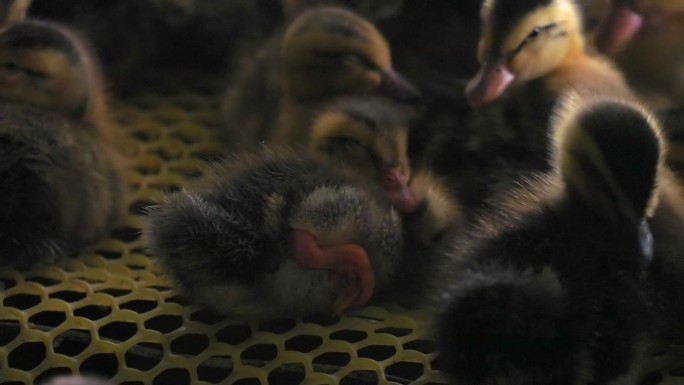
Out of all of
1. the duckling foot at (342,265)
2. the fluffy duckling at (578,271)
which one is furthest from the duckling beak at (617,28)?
the duckling foot at (342,265)

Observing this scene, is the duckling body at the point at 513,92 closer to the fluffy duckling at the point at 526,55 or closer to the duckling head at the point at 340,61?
the fluffy duckling at the point at 526,55

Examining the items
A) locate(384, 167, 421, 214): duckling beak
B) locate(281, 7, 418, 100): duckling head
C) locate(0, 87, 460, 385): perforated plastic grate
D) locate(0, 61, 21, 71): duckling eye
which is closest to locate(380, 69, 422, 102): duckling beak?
locate(281, 7, 418, 100): duckling head

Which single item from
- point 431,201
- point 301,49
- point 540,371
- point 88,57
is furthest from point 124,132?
point 540,371

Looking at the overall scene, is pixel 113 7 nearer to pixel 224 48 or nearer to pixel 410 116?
pixel 224 48

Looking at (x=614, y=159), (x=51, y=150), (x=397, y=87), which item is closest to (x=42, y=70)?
(x=51, y=150)

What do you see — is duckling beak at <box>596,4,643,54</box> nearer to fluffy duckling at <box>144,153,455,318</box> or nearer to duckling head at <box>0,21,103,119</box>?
fluffy duckling at <box>144,153,455,318</box>

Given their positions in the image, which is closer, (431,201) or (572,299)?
(572,299)

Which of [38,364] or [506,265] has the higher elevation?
[506,265]
